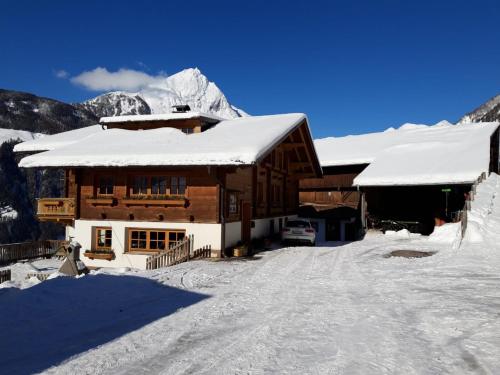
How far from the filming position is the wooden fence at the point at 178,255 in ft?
53.5

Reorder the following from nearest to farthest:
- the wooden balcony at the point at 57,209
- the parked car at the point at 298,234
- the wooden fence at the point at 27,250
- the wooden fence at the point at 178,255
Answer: the wooden fence at the point at 178,255
the wooden balcony at the point at 57,209
the parked car at the point at 298,234
the wooden fence at the point at 27,250

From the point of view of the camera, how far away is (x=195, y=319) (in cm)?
827

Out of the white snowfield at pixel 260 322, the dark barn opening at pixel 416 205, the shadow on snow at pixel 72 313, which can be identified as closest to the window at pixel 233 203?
the white snowfield at pixel 260 322

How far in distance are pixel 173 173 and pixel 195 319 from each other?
12.2 m

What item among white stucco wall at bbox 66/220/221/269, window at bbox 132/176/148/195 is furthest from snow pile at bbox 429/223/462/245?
window at bbox 132/176/148/195

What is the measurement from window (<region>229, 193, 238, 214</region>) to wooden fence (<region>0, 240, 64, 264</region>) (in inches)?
543

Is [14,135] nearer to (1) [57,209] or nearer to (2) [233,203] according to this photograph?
(1) [57,209]

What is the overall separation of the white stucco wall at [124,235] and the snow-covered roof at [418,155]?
496 inches

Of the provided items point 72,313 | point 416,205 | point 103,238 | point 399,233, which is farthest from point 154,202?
point 416,205

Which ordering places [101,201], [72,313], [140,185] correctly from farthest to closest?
[101,201], [140,185], [72,313]

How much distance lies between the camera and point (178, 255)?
56.7 ft

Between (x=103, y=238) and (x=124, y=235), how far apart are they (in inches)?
55.1

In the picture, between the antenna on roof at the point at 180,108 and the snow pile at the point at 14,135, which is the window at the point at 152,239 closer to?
the antenna on roof at the point at 180,108

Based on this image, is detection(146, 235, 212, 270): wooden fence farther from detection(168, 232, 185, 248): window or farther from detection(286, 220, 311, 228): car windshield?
detection(286, 220, 311, 228): car windshield
